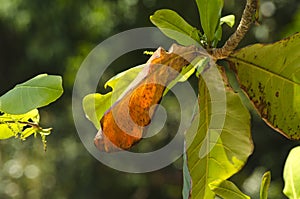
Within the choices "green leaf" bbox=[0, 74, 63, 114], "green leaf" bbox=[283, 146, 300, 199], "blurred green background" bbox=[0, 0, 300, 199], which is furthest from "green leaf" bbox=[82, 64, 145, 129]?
"blurred green background" bbox=[0, 0, 300, 199]

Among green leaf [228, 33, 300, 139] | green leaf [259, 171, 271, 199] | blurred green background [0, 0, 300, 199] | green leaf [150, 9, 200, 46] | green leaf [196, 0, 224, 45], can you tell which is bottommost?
blurred green background [0, 0, 300, 199]

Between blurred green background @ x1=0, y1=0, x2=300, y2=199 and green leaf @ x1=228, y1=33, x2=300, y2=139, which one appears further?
blurred green background @ x1=0, y1=0, x2=300, y2=199

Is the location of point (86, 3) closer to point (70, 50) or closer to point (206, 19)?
point (70, 50)

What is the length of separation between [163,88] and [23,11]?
89.9 inches

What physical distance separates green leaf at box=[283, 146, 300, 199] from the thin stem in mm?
140

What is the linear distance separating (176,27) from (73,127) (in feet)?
7.21

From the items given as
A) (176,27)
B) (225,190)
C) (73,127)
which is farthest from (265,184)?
(73,127)

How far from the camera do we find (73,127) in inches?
106

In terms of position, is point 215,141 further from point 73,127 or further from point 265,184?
point 73,127

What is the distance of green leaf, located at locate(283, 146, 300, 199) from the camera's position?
549 mm

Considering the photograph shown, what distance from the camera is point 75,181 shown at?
2648 mm

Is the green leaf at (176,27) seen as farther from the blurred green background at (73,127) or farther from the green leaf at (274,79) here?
the blurred green background at (73,127)

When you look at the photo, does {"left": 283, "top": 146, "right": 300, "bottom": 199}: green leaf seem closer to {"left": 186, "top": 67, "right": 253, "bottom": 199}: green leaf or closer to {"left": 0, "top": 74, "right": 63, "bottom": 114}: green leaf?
{"left": 186, "top": 67, "right": 253, "bottom": 199}: green leaf

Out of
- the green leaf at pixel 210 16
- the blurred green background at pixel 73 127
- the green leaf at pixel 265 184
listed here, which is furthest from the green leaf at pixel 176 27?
the blurred green background at pixel 73 127
